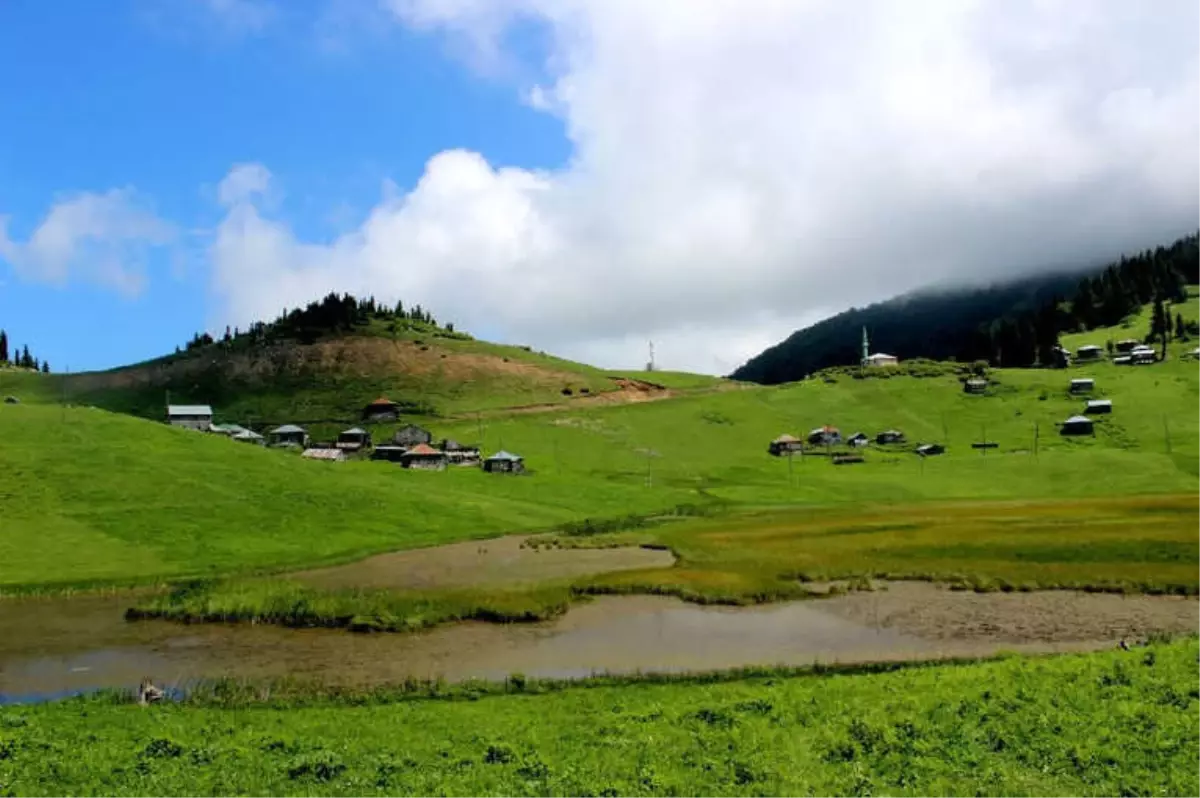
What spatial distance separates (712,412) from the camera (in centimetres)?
17900

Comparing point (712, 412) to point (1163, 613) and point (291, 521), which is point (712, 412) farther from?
point (1163, 613)

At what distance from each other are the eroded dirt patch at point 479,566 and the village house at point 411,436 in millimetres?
71899

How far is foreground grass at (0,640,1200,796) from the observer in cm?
2045

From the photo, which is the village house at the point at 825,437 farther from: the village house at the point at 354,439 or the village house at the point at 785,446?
the village house at the point at 354,439

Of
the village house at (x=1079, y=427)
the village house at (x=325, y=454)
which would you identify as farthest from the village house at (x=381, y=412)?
the village house at (x=1079, y=427)

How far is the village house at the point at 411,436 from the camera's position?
150000 mm

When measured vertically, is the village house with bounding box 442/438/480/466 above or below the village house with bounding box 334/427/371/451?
below

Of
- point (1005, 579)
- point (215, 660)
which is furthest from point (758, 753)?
point (1005, 579)

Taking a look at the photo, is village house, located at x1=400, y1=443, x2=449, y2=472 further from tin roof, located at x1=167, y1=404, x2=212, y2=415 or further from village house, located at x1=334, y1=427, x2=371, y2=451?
tin roof, located at x1=167, y1=404, x2=212, y2=415

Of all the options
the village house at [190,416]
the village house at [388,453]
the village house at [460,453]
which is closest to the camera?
the village house at [460,453]

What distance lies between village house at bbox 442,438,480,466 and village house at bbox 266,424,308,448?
30.0 metres

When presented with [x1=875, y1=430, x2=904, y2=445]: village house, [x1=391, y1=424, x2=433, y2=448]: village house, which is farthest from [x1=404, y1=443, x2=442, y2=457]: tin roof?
[x1=875, y1=430, x2=904, y2=445]: village house

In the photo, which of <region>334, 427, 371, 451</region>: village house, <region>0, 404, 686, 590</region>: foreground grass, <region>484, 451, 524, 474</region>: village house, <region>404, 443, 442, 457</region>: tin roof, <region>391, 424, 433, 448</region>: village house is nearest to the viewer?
<region>0, 404, 686, 590</region>: foreground grass

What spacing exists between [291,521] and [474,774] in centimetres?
6429
